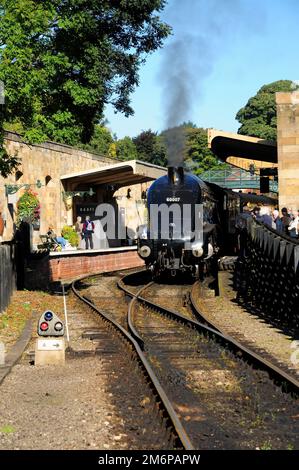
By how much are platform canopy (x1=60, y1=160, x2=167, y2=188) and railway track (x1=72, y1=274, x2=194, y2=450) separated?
13245 millimetres

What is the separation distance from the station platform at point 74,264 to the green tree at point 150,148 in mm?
41170

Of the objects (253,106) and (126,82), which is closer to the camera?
(126,82)

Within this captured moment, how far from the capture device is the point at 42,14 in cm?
1527

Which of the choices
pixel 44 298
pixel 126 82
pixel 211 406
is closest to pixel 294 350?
pixel 211 406

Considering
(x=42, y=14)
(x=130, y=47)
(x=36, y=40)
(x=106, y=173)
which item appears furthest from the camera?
(x=130, y=47)

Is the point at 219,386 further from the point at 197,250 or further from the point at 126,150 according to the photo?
the point at 126,150

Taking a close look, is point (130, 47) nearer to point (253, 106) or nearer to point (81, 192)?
point (81, 192)

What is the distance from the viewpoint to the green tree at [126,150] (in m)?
69.1

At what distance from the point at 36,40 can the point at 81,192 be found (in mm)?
15074

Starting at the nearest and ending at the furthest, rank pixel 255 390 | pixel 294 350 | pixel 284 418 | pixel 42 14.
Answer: pixel 284 418
pixel 255 390
pixel 294 350
pixel 42 14

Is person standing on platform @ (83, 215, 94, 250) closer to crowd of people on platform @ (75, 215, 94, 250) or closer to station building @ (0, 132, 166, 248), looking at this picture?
crowd of people on platform @ (75, 215, 94, 250)

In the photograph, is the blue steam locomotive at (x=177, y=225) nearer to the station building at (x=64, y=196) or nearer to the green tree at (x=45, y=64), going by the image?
the station building at (x=64, y=196)

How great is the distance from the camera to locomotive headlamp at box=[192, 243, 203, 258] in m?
19.8

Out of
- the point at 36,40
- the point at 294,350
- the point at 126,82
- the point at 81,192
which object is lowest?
the point at 294,350
